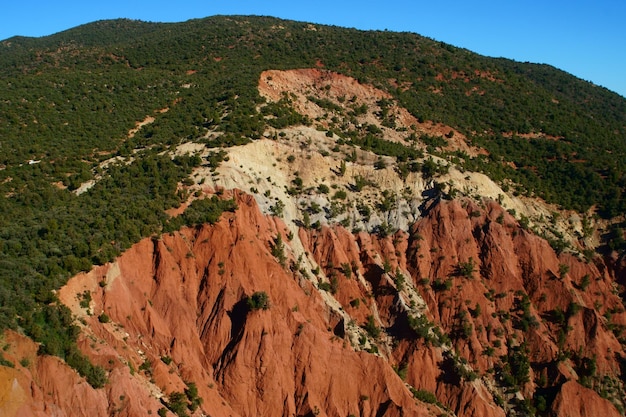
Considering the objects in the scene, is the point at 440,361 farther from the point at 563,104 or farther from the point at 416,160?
the point at 563,104

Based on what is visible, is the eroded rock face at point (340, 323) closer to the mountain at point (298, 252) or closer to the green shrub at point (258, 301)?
the mountain at point (298, 252)

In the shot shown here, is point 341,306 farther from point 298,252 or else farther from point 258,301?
point 258,301

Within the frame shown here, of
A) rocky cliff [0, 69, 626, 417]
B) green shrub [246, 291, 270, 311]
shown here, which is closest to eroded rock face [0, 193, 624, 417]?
rocky cliff [0, 69, 626, 417]

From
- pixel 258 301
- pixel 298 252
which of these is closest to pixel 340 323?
pixel 258 301

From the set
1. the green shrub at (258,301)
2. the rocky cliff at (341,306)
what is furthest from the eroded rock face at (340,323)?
the green shrub at (258,301)

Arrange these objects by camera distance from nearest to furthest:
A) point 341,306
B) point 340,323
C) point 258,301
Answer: point 258,301, point 340,323, point 341,306

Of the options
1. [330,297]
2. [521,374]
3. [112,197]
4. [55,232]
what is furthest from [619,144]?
[55,232]
